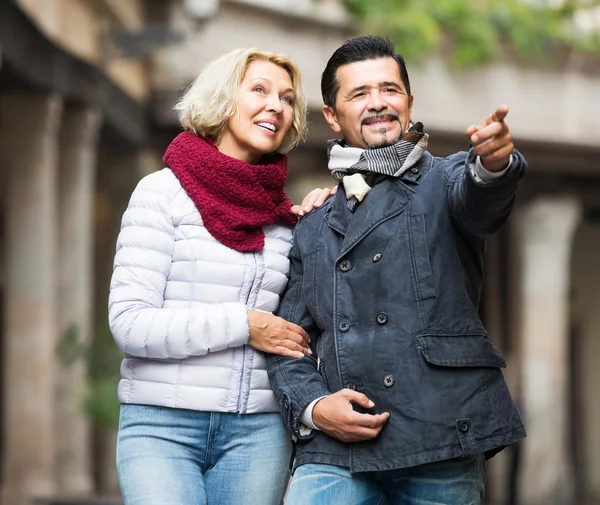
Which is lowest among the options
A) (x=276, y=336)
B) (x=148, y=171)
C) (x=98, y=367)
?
(x=98, y=367)

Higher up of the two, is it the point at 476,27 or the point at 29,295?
the point at 476,27

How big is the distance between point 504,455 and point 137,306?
1619cm

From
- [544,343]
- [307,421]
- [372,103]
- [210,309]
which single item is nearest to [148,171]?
[544,343]

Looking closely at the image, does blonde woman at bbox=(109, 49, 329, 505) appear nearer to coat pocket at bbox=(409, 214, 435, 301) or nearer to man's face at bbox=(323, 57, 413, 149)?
man's face at bbox=(323, 57, 413, 149)

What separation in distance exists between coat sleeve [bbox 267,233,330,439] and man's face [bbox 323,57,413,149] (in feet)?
1.32

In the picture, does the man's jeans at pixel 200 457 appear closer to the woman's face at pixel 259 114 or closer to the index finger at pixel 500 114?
the woman's face at pixel 259 114

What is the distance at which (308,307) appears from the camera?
3760 millimetres

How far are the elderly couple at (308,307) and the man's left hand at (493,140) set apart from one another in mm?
42

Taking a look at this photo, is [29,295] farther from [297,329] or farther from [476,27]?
[476,27]

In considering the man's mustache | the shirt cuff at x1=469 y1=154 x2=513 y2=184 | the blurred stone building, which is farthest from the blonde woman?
the blurred stone building

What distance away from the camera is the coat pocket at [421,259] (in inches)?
138

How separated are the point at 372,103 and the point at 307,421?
852 mm

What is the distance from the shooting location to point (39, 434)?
1064cm

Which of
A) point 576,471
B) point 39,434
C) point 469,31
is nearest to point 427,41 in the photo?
point 469,31
